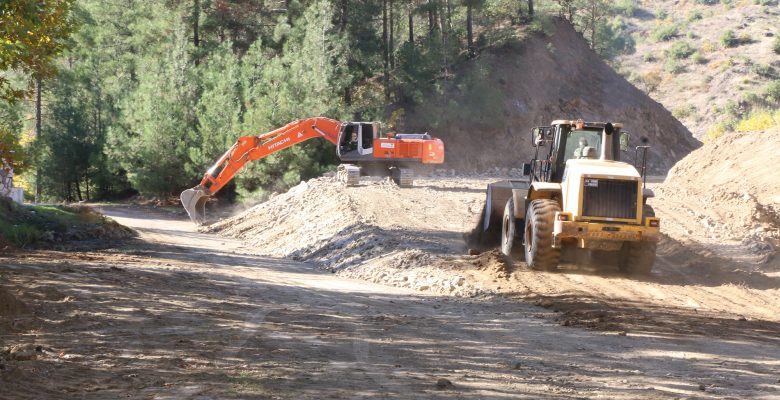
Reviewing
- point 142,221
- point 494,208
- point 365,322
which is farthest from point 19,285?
point 142,221

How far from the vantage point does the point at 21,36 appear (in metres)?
14.8

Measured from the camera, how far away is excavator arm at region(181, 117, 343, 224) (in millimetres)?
30000

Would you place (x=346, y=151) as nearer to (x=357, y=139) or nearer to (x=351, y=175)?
(x=357, y=139)

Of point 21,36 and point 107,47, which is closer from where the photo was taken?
point 21,36

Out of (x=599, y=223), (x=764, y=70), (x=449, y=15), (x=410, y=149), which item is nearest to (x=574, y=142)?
(x=599, y=223)

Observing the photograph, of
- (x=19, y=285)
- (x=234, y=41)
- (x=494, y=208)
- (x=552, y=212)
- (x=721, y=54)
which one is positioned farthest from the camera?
(x=721, y=54)

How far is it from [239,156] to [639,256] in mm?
16669

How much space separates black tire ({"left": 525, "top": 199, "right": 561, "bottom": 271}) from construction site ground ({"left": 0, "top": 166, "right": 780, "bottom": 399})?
0.31m

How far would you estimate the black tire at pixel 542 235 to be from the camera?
16.2 meters

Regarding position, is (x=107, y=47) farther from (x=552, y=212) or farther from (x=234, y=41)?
(x=552, y=212)

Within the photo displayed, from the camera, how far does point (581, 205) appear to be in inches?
625

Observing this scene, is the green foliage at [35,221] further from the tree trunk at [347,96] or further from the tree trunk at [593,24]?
the tree trunk at [593,24]

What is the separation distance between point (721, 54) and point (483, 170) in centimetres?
4382

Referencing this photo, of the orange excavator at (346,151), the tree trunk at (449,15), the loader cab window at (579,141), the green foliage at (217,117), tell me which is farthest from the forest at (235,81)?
the loader cab window at (579,141)
